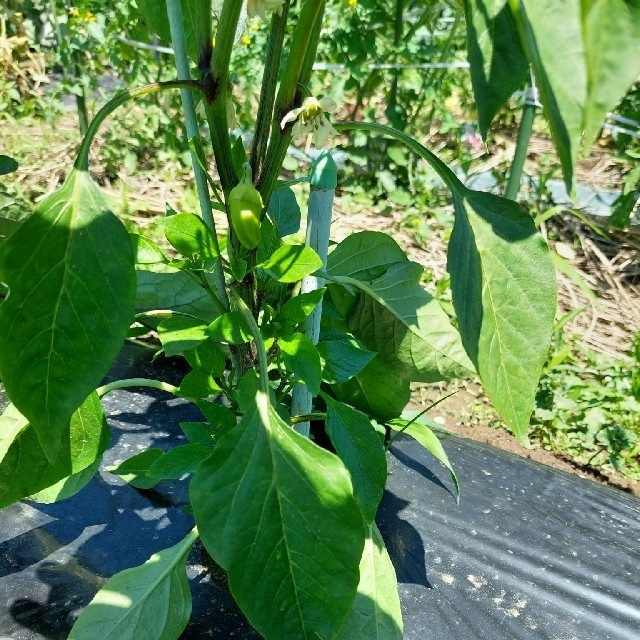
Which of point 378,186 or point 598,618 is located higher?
point 378,186

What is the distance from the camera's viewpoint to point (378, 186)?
2980 mm

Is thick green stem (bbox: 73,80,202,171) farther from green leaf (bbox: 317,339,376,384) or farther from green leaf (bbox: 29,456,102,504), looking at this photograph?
green leaf (bbox: 29,456,102,504)

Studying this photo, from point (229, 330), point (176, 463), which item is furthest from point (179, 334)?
point (176, 463)

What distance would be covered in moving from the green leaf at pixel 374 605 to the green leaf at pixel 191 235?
40 cm

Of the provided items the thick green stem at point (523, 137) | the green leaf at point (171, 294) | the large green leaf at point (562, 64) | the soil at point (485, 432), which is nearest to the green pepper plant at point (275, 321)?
the large green leaf at point (562, 64)

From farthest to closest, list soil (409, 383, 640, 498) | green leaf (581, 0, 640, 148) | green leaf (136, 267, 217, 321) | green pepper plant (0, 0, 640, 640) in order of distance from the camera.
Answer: soil (409, 383, 640, 498) < green leaf (136, 267, 217, 321) < green pepper plant (0, 0, 640, 640) < green leaf (581, 0, 640, 148)

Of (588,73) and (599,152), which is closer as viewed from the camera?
(588,73)

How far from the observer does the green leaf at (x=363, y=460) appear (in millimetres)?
786

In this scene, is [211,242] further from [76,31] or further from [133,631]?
[76,31]

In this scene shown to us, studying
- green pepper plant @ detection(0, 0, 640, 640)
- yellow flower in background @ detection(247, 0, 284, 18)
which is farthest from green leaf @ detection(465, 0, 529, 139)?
yellow flower in background @ detection(247, 0, 284, 18)

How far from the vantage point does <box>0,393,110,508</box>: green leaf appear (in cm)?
74

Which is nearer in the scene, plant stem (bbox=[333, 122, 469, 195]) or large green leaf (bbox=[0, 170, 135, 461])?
large green leaf (bbox=[0, 170, 135, 461])

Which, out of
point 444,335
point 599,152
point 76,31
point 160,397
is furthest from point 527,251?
point 599,152

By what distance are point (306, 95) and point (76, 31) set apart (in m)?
2.58
